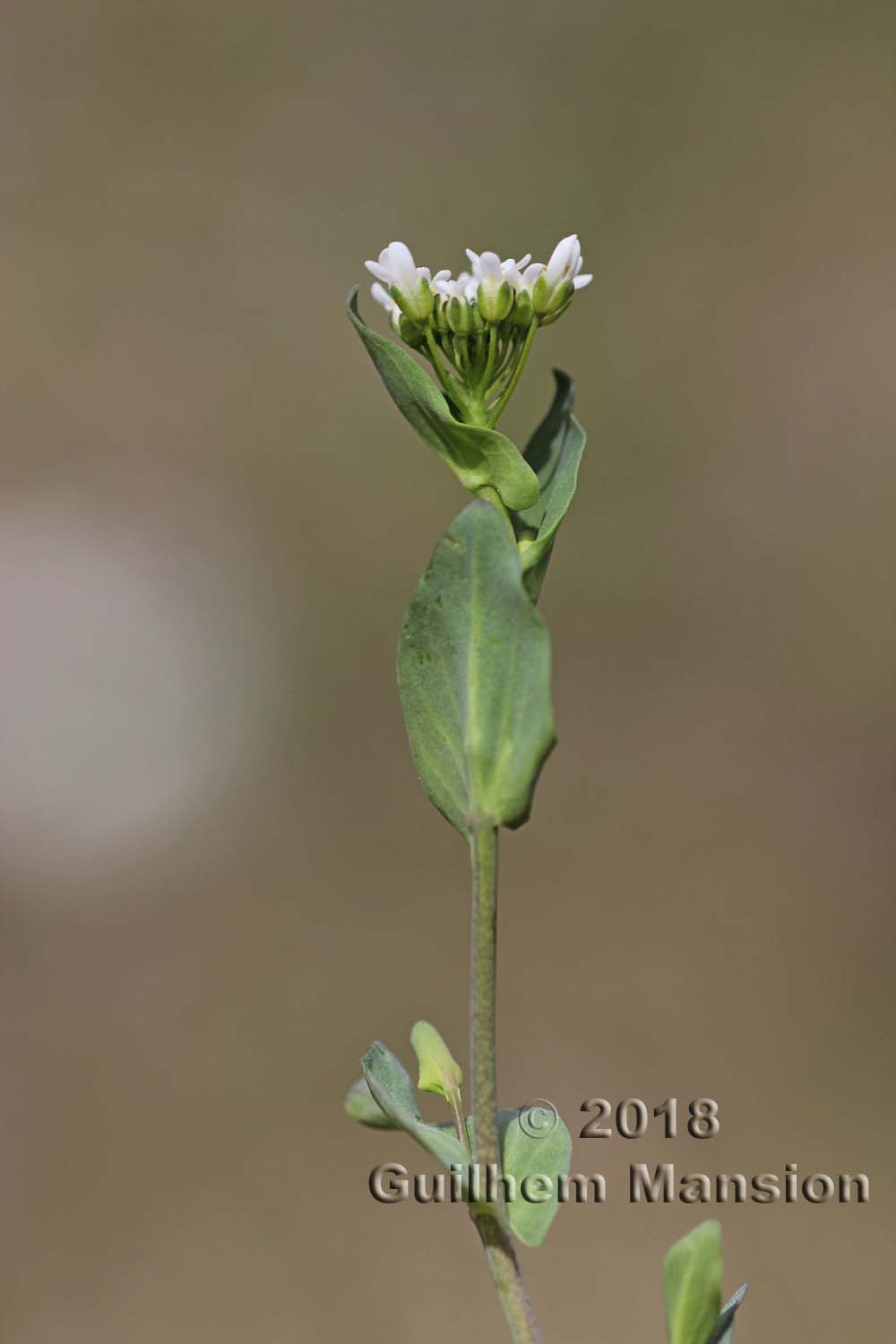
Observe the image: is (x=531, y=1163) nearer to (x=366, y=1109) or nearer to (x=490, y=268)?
(x=366, y=1109)

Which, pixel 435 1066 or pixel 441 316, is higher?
pixel 441 316

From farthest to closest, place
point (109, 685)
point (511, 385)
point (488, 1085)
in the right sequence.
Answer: point (109, 685)
point (511, 385)
point (488, 1085)

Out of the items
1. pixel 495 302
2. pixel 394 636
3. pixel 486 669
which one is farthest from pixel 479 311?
pixel 394 636

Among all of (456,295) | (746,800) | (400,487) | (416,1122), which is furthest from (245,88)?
(416,1122)

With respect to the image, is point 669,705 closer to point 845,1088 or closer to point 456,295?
point 845,1088

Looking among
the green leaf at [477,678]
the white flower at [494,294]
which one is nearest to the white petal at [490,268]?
the white flower at [494,294]

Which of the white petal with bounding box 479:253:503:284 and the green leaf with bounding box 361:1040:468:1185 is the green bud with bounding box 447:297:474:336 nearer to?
the white petal with bounding box 479:253:503:284
